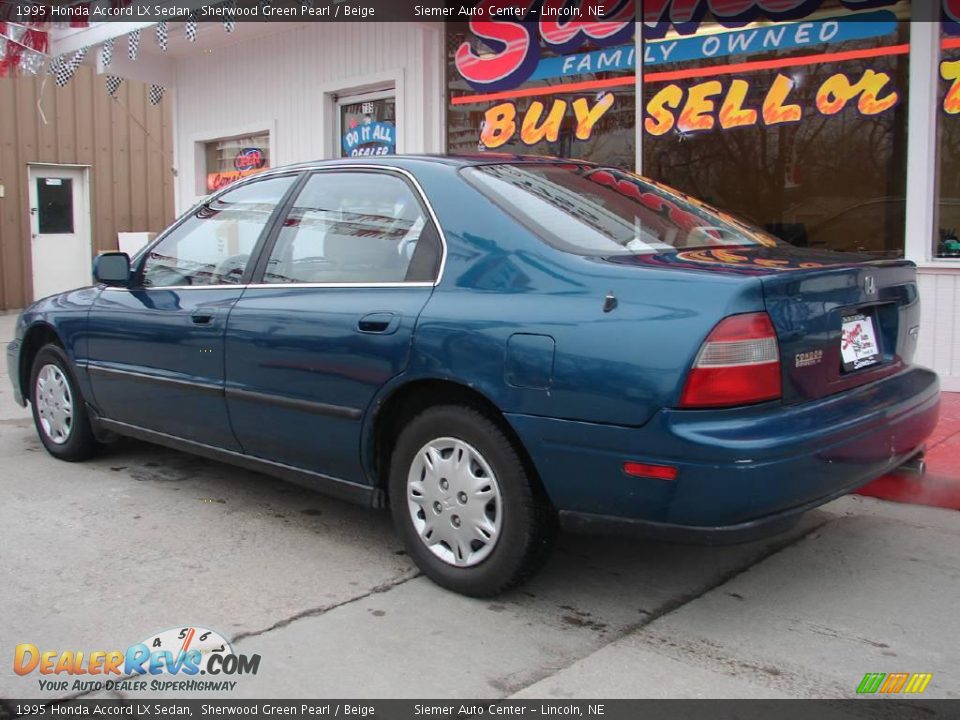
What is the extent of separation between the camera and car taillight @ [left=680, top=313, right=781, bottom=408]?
2893mm

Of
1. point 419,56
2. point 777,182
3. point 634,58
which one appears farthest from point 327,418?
point 419,56

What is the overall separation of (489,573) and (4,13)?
954cm

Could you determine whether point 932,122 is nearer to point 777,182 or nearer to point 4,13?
point 777,182

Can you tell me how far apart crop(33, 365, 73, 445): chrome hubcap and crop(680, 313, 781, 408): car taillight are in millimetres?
3867

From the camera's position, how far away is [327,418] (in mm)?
3824

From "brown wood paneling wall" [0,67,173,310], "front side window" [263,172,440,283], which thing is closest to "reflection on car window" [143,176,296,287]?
"front side window" [263,172,440,283]

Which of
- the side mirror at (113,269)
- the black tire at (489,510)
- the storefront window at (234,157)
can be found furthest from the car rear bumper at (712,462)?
the storefront window at (234,157)

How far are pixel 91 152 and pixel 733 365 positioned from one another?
48.5ft

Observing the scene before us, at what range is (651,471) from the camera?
117 inches

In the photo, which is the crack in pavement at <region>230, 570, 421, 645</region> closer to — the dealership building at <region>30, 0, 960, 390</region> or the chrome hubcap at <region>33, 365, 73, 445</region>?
the dealership building at <region>30, 0, 960, 390</region>

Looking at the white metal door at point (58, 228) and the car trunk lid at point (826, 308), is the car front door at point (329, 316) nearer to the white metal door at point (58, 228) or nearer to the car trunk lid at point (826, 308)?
the car trunk lid at point (826, 308)

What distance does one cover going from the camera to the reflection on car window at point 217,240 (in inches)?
174

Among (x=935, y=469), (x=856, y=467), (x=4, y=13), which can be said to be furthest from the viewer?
(x=4, y=13)
